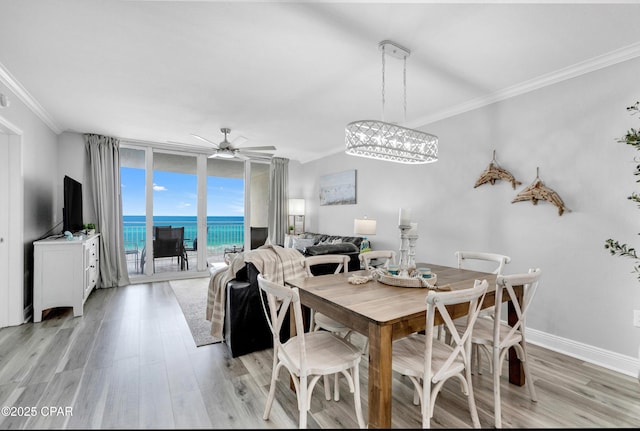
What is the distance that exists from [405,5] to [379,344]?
195 centimetres

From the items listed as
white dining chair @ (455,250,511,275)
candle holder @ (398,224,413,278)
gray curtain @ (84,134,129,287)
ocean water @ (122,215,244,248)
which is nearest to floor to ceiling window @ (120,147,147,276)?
ocean water @ (122,215,244,248)

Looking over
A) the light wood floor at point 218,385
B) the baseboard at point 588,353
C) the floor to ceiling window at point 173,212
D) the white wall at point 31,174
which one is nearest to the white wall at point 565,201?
the baseboard at point 588,353

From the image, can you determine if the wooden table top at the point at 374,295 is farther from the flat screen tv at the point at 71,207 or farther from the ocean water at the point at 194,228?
the ocean water at the point at 194,228

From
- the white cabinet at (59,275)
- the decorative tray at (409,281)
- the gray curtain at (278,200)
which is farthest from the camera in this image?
the gray curtain at (278,200)

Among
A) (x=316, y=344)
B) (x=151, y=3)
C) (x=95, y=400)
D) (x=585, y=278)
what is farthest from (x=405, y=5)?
(x=95, y=400)

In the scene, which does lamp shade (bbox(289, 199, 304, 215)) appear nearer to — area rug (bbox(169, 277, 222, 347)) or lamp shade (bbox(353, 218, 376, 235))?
area rug (bbox(169, 277, 222, 347))

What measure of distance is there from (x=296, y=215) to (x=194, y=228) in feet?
6.95

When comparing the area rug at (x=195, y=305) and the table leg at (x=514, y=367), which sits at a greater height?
the table leg at (x=514, y=367)

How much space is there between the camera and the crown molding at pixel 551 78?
2.31 meters

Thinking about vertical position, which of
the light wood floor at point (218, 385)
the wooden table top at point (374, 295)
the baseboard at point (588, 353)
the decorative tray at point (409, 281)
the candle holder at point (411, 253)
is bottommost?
the light wood floor at point (218, 385)

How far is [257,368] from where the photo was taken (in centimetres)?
236

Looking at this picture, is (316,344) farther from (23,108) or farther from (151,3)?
(23,108)

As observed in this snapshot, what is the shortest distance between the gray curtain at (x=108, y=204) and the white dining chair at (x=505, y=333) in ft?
17.1

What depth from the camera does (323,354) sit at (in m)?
1.71
